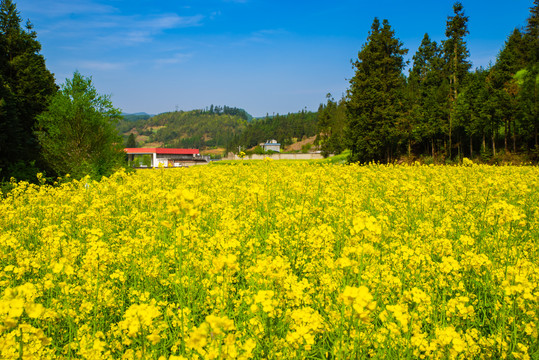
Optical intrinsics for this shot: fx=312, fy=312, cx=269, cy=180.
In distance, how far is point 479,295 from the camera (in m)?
3.43

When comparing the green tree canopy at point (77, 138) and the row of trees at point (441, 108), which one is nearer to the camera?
the green tree canopy at point (77, 138)

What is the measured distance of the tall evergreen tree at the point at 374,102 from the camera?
111 ft

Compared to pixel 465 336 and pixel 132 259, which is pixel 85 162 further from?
pixel 465 336

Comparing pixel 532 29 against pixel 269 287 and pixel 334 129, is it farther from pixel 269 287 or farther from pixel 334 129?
pixel 269 287

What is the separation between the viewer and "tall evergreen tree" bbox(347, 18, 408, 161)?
111ft

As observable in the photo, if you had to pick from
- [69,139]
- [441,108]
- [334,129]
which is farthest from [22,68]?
[334,129]

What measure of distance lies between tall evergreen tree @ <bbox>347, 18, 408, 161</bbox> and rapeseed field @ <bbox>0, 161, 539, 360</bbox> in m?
28.9

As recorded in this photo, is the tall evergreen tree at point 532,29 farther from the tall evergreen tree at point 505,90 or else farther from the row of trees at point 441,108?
the tall evergreen tree at point 505,90

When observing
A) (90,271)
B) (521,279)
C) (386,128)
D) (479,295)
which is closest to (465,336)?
(521,279)

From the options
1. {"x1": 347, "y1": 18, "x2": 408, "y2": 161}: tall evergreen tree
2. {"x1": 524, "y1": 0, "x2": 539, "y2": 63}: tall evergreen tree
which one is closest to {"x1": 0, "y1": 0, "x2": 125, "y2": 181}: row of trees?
{"x1": 347, "y1": 18, "x2": 408, "y2": 161}: tall evergreen tree

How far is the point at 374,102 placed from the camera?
34.2 metres

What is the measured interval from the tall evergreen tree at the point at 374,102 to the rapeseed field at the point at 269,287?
2887 cm

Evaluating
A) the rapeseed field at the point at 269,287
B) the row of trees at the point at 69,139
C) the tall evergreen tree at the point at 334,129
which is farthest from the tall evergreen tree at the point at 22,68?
the tall evergreen tree at the point at 334,129

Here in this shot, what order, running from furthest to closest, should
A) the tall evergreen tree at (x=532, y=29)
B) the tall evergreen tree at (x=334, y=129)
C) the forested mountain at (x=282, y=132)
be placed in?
the forested mountain at (x=282, y=132) → the tall evergreen tree at (x=334, y=129) → the tall evergreen tree at (x=532, y=29)
